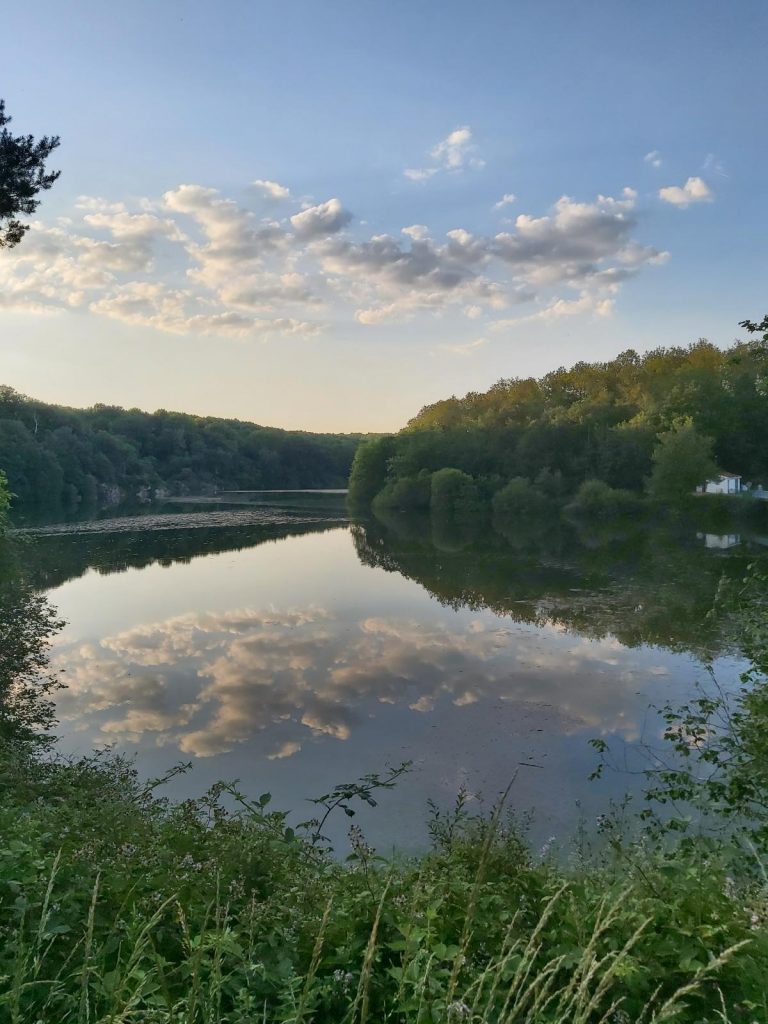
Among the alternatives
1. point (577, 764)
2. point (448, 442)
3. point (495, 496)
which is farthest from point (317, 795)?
point (448, 442)

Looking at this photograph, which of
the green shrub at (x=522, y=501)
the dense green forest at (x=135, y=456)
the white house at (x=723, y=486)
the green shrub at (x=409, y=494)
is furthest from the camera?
the dense green forest at (x=135, y=456)

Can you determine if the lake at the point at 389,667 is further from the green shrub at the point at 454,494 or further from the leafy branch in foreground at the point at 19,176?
the green shrub at the point at 454,494

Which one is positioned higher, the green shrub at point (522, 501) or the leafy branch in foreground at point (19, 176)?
the leafy branch in foreground at point (19, 176)

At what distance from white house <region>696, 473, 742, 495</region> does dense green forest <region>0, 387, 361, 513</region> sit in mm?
45655

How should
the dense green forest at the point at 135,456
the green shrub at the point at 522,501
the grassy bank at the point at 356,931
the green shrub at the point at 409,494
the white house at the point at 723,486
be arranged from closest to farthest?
the grassy bank at the point at 356,931
the white house at the point at 723,486
the green shrub at the point at 522,501
the green shrub at the point at 409,494
the dense green forest at the point at 135,456

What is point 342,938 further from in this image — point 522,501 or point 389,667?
point 522,501

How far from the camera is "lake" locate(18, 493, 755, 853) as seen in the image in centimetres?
871

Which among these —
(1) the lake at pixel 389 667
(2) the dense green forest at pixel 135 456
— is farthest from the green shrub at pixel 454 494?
(2) the dense green forest at pixel 135 456

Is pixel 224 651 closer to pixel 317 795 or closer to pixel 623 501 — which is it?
pixel 317 795

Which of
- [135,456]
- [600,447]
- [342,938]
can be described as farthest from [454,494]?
[342,938]

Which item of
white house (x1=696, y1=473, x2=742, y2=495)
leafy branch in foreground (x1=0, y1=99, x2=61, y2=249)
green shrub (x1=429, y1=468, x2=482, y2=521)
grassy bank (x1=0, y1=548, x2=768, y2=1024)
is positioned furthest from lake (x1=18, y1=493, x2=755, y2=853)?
green shrub (x1=429, y1=468, x2=482, y2=521)

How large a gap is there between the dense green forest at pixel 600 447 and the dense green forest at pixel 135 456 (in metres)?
28.5

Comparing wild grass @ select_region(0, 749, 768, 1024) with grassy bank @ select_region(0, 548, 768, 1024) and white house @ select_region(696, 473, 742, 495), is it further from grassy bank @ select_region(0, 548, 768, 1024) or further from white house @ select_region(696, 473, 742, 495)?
white house @ select_region(696, 473, 742, 495)

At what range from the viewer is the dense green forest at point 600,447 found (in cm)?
4916
